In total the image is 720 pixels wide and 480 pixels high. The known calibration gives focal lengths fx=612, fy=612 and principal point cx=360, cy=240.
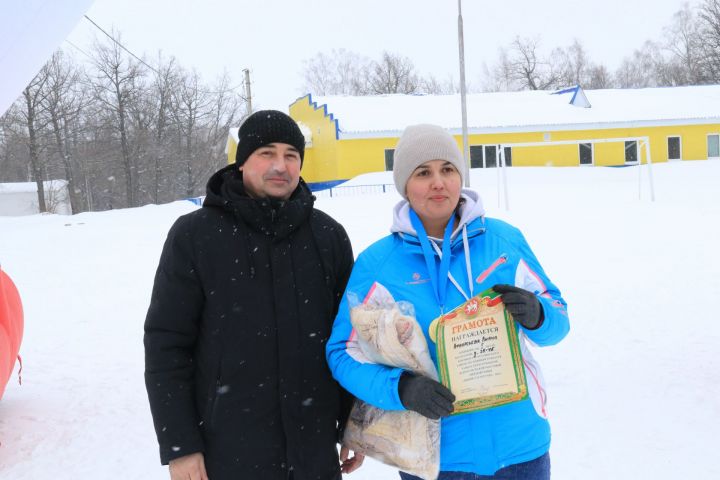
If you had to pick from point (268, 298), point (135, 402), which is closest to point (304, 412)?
point (268, 298)

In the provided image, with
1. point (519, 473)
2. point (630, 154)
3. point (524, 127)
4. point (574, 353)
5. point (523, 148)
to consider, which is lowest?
point (574, 353)

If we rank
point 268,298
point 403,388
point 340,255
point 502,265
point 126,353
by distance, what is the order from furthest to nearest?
point 126,353, point 340,255, point 268,298, point 502,265, point 403,388

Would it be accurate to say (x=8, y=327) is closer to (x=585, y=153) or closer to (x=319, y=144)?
(x=319, y=144)

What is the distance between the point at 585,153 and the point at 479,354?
32.4 meters

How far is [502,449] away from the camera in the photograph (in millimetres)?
2080

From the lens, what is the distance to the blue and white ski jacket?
2088 mm

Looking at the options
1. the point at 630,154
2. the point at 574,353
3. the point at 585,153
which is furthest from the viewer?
the point at 630,154

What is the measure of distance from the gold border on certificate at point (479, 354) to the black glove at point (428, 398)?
0.22 ft

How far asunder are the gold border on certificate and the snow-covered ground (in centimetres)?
214

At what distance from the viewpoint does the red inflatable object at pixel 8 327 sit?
4695 millimetres

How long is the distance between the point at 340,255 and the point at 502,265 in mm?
682

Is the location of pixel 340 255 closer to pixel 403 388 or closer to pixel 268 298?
pixel 268 298

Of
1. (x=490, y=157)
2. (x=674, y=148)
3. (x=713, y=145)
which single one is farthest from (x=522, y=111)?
(x=713, y=145)

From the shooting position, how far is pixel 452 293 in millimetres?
2154
